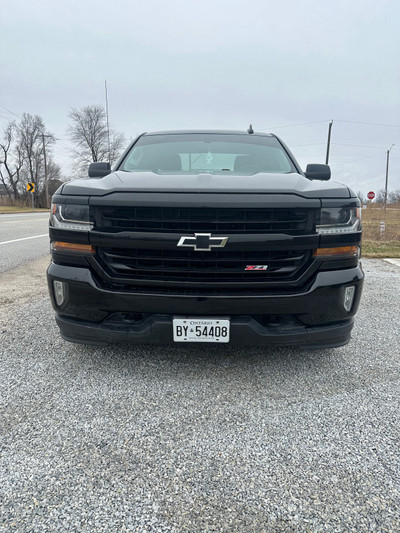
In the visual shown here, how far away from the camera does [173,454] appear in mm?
1676

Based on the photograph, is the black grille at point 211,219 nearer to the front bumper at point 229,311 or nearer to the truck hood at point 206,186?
the truck hood at point 206,186

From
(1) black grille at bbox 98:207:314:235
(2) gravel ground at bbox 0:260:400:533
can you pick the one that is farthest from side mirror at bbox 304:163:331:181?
(2) gravel ground at bbox 0:260:400:533

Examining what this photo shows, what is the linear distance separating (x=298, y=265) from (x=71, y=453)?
5.14 ft

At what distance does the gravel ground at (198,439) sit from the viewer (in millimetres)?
1362

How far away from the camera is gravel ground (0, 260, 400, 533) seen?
1.36m

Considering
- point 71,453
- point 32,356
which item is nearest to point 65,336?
point 32,356

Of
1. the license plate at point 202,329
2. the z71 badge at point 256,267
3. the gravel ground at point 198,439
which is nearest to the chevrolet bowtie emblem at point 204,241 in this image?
the z71 badge at point 256,267

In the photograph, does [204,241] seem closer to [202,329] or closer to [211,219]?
[211,219]

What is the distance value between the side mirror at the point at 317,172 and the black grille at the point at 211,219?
1.19 m

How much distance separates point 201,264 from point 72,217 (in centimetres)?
85

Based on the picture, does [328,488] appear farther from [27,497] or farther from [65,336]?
[65,336]

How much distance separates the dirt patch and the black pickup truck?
5.57ft

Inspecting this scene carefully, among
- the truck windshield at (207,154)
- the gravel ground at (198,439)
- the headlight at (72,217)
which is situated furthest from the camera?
the truck windshield at (207,154)

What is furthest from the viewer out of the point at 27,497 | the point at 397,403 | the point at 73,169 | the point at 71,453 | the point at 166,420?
the point at 73,169
